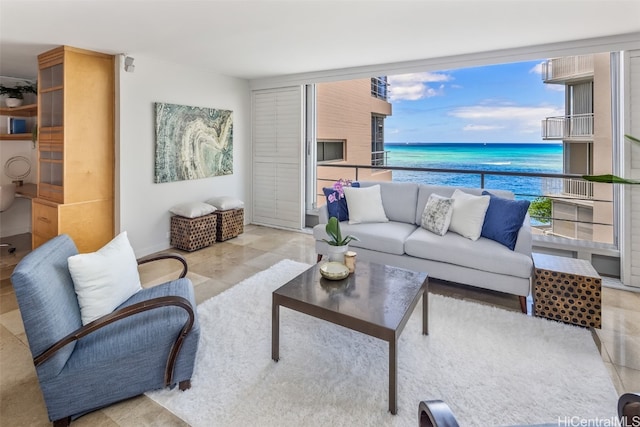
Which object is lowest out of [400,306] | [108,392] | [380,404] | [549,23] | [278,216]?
[380,404]

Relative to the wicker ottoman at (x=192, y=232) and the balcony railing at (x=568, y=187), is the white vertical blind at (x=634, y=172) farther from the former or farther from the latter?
the wicker ottoman at (x=192, y=232)

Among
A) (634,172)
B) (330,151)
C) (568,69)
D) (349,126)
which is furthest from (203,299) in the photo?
(568,69)

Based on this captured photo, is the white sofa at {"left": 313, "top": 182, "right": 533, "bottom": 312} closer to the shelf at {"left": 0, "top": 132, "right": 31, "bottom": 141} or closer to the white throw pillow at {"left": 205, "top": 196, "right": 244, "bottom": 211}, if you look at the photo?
the white throw pillow at {"left": 205, "top": 196, "right": 244, "bottom": 211}

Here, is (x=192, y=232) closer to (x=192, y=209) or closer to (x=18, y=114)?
(x=192, y=209)

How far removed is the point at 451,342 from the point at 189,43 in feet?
11.9

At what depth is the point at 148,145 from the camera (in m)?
4.20

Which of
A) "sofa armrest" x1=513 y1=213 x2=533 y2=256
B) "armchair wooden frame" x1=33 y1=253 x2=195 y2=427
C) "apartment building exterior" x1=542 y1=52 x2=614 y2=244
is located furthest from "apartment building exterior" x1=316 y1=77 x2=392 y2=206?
"armchair wooden frame" x1=33 y1=253 x2=195 y2=427

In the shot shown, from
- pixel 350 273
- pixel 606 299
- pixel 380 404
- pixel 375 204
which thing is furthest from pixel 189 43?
pixel 606 299

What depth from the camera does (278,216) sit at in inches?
219

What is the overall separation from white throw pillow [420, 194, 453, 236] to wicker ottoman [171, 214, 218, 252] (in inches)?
109

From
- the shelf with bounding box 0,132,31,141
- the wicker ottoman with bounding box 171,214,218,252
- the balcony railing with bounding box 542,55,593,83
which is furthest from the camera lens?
the balcony railing with bounding box 542,55,593,83

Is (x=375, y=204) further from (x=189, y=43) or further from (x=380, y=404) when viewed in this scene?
(x=189, y=43)

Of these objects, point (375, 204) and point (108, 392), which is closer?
point (108, 392)

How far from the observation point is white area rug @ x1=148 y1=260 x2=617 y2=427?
167 cm
